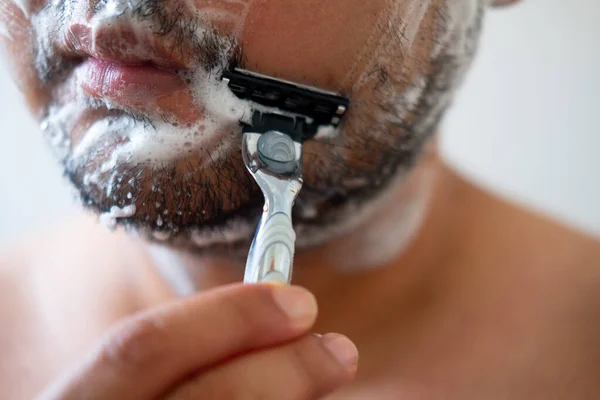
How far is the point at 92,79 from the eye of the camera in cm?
46

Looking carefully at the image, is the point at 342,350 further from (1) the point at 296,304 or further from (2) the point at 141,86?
(2) the point at 141,86

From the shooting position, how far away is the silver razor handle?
35 cm

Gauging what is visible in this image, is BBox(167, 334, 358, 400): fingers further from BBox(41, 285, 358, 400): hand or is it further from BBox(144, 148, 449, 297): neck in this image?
BBox(144, 148, 449, 297): neck

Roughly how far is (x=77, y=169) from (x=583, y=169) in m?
0.94

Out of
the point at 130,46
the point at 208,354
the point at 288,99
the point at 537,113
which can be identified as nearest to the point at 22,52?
the point at 130,46

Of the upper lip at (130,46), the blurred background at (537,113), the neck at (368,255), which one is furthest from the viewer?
the blurred background at (537,113)

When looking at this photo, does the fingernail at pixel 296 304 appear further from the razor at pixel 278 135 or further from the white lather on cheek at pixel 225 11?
the white lather on cheek at pixel 225 11

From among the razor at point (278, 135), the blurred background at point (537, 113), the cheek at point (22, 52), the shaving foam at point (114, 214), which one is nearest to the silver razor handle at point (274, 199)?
the razor at point (278, 135)

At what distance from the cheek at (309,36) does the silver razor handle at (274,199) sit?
66 millimetres

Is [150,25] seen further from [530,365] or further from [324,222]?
[530,365]

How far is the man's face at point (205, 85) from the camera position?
1.43 feet

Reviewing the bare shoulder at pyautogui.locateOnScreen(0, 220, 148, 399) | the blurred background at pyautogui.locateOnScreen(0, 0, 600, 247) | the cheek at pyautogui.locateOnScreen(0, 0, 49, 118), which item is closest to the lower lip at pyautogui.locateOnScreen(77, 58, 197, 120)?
the cheek at pyautogui.locateOnScreen(0, 0, 49, 118)

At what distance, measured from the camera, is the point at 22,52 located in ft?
1.73

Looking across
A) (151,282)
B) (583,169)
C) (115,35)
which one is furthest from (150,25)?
(583,169)
